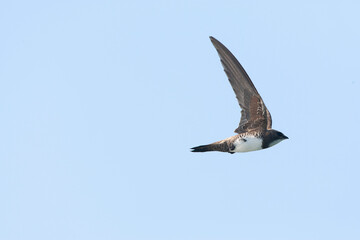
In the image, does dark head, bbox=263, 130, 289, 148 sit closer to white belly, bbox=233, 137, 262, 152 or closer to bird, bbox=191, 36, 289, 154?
bird, bbox=191, 36, 289, 154

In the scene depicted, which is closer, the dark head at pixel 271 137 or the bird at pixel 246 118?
the bird at pixel 246 118

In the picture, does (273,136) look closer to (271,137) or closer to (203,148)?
(271,137)

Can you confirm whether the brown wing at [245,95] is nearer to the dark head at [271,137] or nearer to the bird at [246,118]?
the bird at [246,118]

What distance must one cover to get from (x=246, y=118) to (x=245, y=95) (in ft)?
2.11

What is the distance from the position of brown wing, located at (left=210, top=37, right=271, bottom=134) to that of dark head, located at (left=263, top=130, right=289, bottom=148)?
235 mm

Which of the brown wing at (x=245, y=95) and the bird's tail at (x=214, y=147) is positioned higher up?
the brown wing at (x=245, y=95)

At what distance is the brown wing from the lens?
139 ft

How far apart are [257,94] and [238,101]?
636mm

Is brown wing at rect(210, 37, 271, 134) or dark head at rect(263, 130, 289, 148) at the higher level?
brown wing at rect(210, 37, 271, 134)

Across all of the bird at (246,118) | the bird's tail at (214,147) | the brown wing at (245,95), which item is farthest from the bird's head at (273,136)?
the bird's tail at (214,147)

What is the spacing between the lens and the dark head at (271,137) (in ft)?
140

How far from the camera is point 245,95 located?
42.7 m

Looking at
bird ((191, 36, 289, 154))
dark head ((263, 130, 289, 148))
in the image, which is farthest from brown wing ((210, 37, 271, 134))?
dark head ((263, 130, 289, 148))

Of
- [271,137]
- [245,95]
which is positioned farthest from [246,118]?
[271,137]
